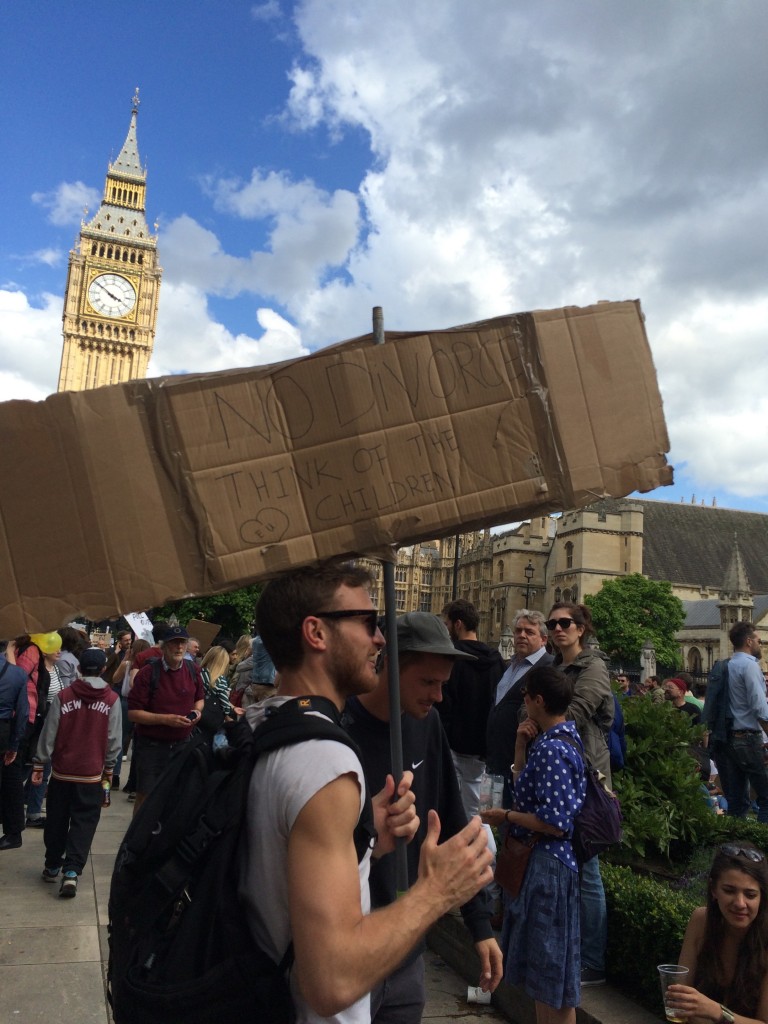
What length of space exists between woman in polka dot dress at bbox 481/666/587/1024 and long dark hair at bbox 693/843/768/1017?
0.58 meters

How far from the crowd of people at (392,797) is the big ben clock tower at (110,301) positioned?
102 m

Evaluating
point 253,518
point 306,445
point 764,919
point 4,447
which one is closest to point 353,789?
point 253,518

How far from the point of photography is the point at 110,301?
10931cm

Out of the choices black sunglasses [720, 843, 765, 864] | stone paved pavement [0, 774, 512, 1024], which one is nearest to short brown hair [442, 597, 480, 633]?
stone paved pavement [0, 774, 512, 1024]

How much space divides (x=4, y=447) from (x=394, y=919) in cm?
147

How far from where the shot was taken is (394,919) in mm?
1904

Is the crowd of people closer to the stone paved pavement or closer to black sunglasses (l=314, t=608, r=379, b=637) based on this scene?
black sunglasses (l=314, t=608, r=379, b=637)

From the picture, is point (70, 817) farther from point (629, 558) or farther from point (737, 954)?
point (629, 558)

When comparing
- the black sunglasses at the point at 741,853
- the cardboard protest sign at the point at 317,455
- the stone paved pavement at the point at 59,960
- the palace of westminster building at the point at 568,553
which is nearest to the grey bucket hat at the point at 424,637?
the cardboard protest sign at the point at 317,455

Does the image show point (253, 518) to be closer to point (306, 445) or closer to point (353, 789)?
point (306, 445)

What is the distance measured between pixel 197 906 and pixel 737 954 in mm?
2781

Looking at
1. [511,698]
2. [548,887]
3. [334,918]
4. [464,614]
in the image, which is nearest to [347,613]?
[334,918]

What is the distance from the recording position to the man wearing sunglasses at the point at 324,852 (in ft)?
5.90

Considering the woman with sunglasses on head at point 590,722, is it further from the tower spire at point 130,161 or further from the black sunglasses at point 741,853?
the tower spire at point 130,161
